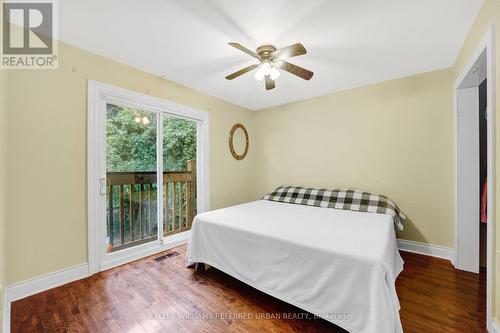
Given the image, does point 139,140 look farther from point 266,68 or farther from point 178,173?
point 266,68

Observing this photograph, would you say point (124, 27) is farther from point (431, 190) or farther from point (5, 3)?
point (431, 190)

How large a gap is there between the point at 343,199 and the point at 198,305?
2.15m

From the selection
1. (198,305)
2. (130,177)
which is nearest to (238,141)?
(130,177)

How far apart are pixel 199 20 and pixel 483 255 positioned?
3.64m

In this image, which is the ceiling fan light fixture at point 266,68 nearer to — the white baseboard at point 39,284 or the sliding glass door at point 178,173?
the sliding glass door at point 178,173

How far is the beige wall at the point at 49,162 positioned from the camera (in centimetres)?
176

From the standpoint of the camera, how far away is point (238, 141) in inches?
156

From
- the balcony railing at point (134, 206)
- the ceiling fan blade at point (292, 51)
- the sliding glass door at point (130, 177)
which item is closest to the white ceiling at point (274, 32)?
the ceiling fan blade at point (292, 51)

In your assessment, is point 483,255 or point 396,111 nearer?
point 483,255

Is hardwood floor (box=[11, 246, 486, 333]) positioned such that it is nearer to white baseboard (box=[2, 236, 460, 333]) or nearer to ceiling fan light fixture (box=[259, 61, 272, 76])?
white baseboard (box=[2, 236, 460, 333])

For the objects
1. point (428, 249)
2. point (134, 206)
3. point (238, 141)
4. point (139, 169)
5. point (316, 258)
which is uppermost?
point (238, 141)

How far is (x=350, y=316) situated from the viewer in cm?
131

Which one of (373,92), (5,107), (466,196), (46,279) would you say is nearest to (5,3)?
(5,107)

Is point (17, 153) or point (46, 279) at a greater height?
point (17, 153)
